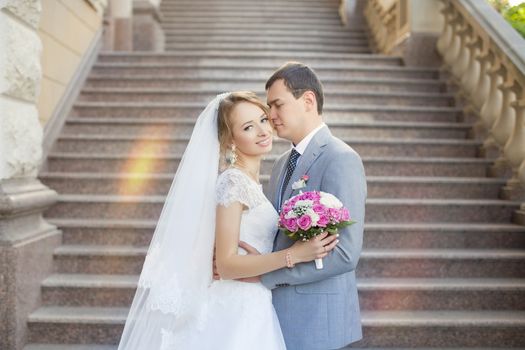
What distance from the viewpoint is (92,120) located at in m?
5.54

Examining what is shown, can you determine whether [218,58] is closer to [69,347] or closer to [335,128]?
[335,128]

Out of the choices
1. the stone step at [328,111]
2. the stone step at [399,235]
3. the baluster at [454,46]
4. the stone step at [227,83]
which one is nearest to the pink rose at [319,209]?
the stone step at [399,235]

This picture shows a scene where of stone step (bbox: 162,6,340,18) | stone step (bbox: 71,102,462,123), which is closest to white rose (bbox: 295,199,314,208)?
stone step (bbox: 71,102,462,123)

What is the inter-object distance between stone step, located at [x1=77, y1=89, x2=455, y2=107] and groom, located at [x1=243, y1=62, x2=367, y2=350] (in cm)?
407

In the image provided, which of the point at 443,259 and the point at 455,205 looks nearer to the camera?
the point at 443,259

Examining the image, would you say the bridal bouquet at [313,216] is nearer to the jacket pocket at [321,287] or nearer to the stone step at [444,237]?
the jacket pocket at [321,287]

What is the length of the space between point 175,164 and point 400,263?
91.8 inches

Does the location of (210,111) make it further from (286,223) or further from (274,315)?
(274,315)

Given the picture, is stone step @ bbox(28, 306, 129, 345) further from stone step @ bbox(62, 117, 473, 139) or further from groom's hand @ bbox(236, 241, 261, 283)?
stone step @ bbox(62, 117, 473, 139)

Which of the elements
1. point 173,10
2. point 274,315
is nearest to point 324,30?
point 173,10

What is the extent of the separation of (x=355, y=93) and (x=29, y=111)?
374 cm

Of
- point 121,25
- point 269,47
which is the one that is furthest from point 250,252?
point 121,25

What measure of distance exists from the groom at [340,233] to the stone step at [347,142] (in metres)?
3.25

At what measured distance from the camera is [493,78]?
16.7 feet
